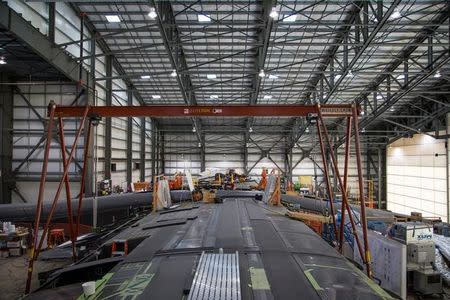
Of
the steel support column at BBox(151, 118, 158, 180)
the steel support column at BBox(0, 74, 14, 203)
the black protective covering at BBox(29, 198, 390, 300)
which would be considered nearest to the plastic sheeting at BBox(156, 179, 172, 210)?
the black protective covering at BBox(29, 198, 390, 300)

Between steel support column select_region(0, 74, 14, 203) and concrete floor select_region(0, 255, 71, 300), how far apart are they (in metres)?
7.82

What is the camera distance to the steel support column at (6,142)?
18.3 meters

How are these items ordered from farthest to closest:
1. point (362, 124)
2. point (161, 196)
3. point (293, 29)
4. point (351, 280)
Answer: point (362, 124) → point (293, 29) → point (161, 196) → point (351, 280)

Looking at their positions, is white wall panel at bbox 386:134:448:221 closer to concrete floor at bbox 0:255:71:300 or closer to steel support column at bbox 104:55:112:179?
steel support column at bbox 104:55:112:179

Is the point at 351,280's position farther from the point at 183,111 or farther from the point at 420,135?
the point at 420,135

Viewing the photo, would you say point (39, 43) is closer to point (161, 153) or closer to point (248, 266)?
point (248, 266)

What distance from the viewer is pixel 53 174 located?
65.3 ft

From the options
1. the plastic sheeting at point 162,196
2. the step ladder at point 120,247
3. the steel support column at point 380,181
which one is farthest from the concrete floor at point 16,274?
the steel support column at point 380,181

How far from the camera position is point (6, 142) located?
734 inches

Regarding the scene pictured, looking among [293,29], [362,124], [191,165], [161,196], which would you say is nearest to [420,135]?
[362,124]

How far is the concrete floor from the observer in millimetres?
9008

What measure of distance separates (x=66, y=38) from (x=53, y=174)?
318 inches

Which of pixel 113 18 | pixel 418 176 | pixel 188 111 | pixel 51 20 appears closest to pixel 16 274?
pixel 188 111

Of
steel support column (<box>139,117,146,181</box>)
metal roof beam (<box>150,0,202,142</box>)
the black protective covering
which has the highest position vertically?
metal roof beam (<box>150,0,202,142</box>)
